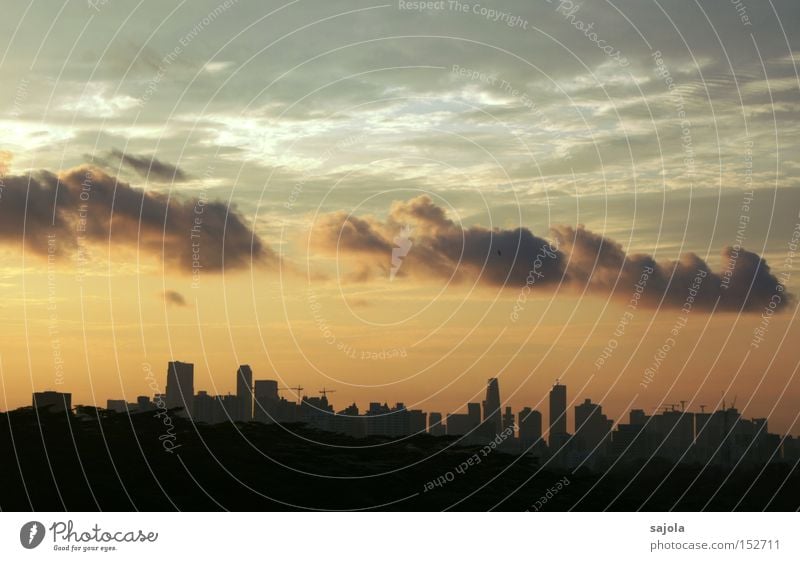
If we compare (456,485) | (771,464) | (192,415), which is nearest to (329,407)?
(192,415)

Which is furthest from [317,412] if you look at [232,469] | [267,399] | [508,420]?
[232,469]

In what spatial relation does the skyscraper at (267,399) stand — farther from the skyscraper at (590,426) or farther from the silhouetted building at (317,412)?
the skyscraper at (590,426)

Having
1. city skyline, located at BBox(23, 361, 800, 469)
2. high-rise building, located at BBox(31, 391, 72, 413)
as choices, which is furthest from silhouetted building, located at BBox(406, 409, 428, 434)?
high-rise building, located at BBox(31, 391, 72, 413)

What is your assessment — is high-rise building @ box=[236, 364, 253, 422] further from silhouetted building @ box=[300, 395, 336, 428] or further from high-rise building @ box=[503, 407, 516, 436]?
high-rise building @ box=[503, 407, 516, 436]

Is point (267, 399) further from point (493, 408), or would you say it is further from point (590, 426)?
point (590, 426)

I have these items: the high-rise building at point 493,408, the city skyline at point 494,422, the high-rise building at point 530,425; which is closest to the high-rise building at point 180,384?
the city skyline at point 494,422
